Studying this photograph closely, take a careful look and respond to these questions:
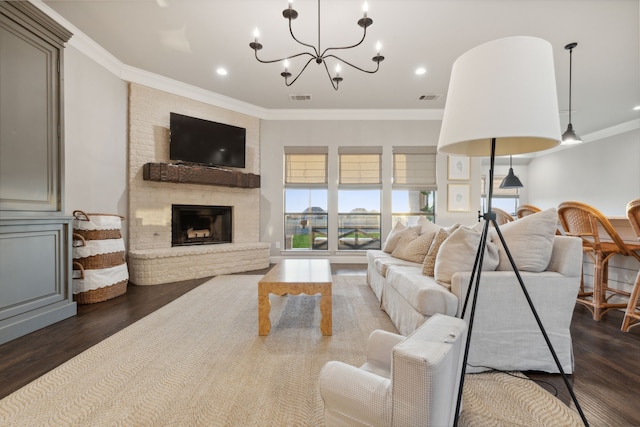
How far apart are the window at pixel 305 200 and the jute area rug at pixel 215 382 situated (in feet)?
10.9

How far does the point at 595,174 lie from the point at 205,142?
28.1 feet

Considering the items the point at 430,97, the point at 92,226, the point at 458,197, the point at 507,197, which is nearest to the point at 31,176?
the point at 92,226

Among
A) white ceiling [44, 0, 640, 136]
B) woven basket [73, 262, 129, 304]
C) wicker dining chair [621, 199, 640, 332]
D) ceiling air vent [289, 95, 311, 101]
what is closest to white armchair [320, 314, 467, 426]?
wicker dining chair [621, 199, 640, 332]

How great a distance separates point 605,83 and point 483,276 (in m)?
5.00

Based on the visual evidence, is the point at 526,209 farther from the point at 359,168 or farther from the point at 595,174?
the point at 595,174

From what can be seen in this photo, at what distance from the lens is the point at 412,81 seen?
4551mm

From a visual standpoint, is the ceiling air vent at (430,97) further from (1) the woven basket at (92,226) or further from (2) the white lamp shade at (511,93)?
(1) the woven basket at (92,226)

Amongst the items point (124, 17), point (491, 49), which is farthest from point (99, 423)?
point (124, 17)

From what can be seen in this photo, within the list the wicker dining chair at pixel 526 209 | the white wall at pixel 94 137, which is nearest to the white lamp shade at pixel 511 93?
the wicker dining chair at pixel 526 209

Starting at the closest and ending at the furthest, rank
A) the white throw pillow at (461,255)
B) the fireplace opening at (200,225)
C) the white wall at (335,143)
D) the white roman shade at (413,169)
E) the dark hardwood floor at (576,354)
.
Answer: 1. the dark hardwood floor at (576,354)
2. the white throw pillow at (461,255)
3. the fireplace opening at (200,225)
4. the white wall at (335,143)
5. the white roman shade at (413,169)

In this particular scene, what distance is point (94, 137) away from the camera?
12.3ft

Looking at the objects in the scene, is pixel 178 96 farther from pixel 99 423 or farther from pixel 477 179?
pixel 477 179

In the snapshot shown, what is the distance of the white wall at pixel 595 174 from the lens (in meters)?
5.95

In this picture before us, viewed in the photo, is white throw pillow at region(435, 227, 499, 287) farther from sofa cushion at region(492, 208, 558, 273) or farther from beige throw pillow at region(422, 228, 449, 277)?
beige throw pillow at region(422, 228, 449, 277)
